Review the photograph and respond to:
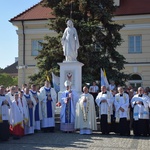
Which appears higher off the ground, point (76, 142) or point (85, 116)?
point (85, 116)

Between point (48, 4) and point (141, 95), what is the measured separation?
11455 mm

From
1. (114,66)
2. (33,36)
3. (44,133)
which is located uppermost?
(33,36)

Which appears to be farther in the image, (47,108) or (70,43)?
(70,43)

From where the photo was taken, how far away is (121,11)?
28797mm

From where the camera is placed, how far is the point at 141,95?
516 inches

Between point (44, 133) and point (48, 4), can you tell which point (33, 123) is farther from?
point (48, 4)

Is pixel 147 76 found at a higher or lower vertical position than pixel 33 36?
lower

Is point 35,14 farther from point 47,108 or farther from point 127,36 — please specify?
point 47,108

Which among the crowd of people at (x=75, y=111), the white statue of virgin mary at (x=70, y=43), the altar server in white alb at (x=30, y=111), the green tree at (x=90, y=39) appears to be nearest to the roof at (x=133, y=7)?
the green tree at (x=90, y=39)

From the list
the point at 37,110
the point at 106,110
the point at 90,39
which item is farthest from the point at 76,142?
the point at 90,39

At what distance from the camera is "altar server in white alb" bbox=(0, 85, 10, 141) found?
11758mm

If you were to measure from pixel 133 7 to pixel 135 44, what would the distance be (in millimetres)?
3108

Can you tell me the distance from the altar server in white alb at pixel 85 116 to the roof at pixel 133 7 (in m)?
16.2

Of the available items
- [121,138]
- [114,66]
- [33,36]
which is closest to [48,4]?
[114,66]
